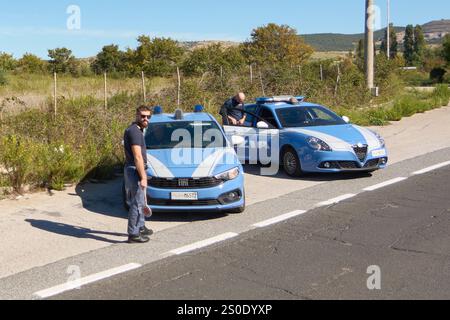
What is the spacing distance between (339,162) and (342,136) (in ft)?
2.06

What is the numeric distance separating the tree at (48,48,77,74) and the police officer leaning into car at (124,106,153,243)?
35.5 meters

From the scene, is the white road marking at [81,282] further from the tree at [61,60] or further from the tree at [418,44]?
the tree at [418,44]

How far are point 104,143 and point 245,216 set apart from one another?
16.2 feet

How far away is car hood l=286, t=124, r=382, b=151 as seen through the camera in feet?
35.7

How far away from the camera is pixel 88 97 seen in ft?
55.3

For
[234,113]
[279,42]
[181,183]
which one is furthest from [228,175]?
[279,42]

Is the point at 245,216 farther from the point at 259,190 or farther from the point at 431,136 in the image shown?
the point at 431,136

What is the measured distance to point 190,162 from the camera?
27.8 feet

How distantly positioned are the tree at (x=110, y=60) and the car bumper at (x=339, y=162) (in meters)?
35.8

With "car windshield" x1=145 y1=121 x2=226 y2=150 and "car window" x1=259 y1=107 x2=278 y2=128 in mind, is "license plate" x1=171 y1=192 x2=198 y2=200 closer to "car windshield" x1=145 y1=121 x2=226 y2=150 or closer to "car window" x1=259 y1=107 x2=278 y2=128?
"car windshield" x1=145 y1=121 x2=226 y2=150

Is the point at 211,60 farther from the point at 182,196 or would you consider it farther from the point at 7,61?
the point at 182,196

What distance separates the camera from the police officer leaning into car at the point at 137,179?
707 centimetres

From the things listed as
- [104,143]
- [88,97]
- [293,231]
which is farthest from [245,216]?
[88,97]

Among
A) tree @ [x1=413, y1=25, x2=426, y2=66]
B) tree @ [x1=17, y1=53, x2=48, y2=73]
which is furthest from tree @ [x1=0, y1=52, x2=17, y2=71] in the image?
tree @ [x1=413, y1=25, x2=426, y2=66]
